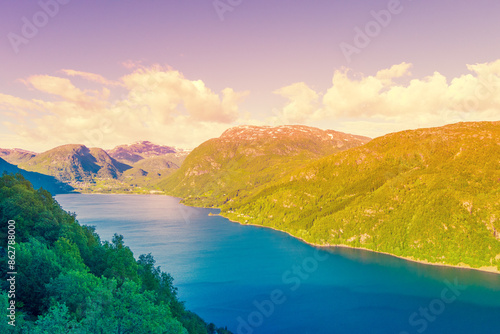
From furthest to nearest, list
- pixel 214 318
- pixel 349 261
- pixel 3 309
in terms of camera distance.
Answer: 1. pixel 349 261
2. pixel 214 318
3. pixel 3 309

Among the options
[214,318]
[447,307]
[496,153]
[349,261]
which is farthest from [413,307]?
[496,153]

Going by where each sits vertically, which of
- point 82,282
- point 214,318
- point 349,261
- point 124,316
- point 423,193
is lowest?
point 349,261

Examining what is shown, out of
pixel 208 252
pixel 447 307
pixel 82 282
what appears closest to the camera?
pixel 82 282

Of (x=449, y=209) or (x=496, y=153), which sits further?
(x=496, y=153)

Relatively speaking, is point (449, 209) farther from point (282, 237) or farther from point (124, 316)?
point (124, 316)
